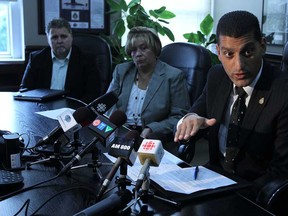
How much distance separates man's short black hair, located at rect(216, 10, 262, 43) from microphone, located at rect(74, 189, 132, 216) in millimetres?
→ 745

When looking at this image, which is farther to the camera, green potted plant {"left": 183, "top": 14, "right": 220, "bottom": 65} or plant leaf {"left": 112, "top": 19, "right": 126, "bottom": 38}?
green potted plant {"left": 183, "top": 14, "right": 220, "bottom": 65}

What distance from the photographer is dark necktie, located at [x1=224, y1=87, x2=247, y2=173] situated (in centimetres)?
160

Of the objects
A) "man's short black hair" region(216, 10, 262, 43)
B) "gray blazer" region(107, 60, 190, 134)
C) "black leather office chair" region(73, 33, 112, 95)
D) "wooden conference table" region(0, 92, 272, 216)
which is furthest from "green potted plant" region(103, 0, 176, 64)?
"wooden conference table" region(0, 92, 272, 216)

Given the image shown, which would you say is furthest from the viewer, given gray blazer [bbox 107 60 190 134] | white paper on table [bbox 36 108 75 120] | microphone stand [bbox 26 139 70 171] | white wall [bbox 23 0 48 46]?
white wall [bbox 23 0 48 46]

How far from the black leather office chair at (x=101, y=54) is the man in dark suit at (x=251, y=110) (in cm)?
159

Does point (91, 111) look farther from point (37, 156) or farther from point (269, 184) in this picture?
point (269, 184)

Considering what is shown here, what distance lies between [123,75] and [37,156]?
108cm

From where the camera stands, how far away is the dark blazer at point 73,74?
3.11 m

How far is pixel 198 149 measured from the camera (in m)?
3.91

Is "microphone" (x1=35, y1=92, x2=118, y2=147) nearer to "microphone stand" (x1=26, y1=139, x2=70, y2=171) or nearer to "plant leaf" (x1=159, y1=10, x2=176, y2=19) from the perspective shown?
"microphone stand" (x1=26, y1=139, x2=70, y2=171)

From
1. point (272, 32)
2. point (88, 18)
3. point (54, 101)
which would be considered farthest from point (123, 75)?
point (272, 32)

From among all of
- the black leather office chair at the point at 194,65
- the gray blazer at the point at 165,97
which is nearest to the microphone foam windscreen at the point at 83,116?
the gray blazer at the point at 165,97

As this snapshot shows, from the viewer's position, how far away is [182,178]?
1.28 metres

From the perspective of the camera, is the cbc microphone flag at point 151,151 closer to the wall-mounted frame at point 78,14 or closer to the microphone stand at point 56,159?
the microphone stand at point 56,159
